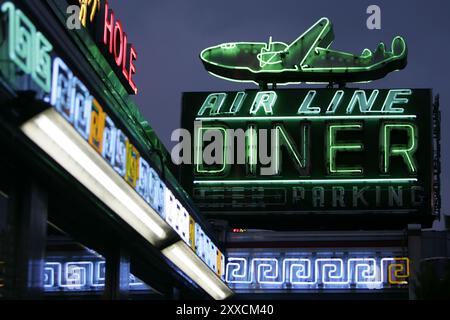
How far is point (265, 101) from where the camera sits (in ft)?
112

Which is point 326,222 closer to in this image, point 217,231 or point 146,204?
point 217,231

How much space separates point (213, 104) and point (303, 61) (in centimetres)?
338

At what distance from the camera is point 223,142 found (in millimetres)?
33656

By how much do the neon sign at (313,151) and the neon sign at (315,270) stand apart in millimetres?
4672

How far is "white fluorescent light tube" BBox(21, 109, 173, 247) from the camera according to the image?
1023cm

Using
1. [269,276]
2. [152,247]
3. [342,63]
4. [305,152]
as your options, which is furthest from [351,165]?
Answer: [152,247]

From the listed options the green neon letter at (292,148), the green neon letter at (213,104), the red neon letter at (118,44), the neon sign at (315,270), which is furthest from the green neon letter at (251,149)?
the red neon letter at (118,44)

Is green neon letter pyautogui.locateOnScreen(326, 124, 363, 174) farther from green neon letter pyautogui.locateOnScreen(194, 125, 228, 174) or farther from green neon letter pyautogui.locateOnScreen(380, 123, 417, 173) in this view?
green neon letter pyautogui.locateOnScreen(194, 125, 228, 174)

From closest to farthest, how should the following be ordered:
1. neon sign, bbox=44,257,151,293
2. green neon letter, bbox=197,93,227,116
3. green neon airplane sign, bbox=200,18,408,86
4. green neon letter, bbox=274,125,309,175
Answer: neon sign, bbox=44,257,151,293 → green neon letter, bbox=274,125,309,175 → green neon letter, bbox=197,93,227,116 → green neon airplane sign, bbox=200,18,408,86

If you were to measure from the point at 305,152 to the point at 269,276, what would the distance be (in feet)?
21.6

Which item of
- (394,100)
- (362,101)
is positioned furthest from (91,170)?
(394,100)

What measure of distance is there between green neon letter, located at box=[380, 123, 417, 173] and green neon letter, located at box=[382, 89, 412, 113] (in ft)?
1.57

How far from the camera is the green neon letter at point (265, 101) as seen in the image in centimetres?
3397

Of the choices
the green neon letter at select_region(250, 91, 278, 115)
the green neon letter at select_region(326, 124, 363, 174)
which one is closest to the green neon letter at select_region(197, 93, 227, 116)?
the green neon letter at select_region(250, 91, 278, 115)
